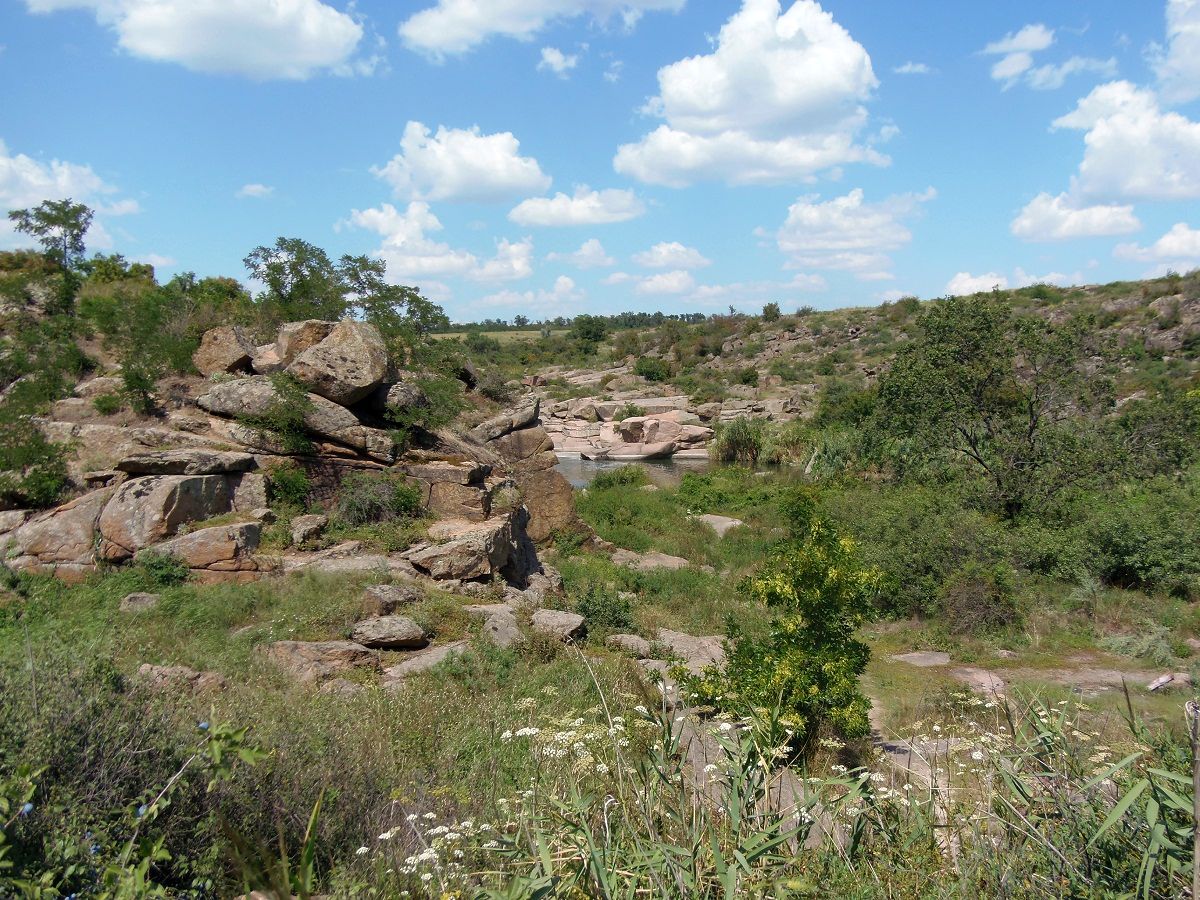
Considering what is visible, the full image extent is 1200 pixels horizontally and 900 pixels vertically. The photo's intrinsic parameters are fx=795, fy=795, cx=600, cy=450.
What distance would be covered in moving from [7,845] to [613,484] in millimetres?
24393

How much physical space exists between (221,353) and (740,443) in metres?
24.4

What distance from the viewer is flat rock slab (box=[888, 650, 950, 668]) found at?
11094 millimetres

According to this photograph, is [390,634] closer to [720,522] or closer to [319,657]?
[319,657]

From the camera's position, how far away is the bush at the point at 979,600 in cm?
1226

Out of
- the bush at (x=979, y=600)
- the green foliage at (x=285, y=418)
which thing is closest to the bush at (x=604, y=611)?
the green foliage at (x=285, y=418)

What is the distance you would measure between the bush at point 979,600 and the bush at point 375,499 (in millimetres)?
8531

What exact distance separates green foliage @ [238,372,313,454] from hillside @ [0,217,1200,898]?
0.06 m

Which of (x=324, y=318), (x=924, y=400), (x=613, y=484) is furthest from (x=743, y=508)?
(x=324, y=318)

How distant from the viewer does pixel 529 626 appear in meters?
9.05

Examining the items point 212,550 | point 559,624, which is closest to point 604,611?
point 559,624

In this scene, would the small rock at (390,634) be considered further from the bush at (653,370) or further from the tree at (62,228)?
the bush at (653,370)

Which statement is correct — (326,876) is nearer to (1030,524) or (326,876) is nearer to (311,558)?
(311,558)

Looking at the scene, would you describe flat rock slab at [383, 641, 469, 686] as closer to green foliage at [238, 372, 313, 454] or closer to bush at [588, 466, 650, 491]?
green foliage at [238, 372, 313, 454]

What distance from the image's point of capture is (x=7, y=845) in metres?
2.33
